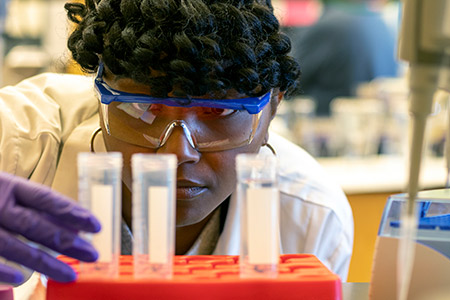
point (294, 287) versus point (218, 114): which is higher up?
point (218, 114)

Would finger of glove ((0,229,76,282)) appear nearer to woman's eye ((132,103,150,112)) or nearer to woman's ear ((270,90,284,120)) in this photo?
woman's eye ((132,103,150,112))

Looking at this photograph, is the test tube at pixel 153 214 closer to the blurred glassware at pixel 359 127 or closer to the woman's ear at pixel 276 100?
the woman's ear at pixel 276 100

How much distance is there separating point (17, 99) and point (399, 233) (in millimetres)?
1098

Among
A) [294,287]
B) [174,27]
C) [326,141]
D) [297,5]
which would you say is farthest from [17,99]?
[297,5]

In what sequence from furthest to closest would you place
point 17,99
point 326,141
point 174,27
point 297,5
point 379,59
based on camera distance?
point 297,5 < point 379,59 < point 326,141 < point 17,99 < point 174,27

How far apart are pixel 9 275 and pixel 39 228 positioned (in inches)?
3.5

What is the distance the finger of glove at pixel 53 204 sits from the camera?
37.2 inches

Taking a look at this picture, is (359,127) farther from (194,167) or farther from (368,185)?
(194,167)

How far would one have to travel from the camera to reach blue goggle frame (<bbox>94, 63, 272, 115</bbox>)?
1.33 m

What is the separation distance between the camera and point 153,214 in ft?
3.24

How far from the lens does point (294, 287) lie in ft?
3.24

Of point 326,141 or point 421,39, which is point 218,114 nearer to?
point 421,39

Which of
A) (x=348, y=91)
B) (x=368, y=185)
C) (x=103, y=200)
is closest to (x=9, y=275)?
(x=103, y=200)

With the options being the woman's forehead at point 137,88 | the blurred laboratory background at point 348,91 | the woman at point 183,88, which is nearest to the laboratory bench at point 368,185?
the blurred laboratory background at point 348,91
